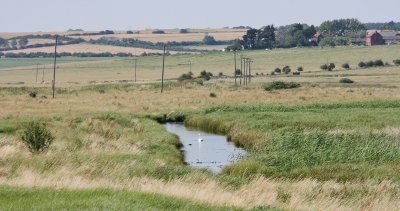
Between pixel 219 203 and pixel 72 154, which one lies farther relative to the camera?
pixel 72 154

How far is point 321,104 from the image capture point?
5581 cm

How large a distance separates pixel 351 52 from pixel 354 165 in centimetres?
14536

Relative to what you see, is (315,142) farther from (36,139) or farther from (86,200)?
(86,200)

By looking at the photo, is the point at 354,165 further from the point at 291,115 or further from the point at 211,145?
the point at 291,115

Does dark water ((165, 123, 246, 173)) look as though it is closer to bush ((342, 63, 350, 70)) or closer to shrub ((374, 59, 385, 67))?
bush ((342, 63, 350, 70))

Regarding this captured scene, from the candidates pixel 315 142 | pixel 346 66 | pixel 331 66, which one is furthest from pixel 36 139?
pixel 346 66

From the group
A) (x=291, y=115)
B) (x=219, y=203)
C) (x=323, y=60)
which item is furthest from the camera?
(x=323, y=60)

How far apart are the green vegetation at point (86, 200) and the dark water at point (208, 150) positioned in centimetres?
1190

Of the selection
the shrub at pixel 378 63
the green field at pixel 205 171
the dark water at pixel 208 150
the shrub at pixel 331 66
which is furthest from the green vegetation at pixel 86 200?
the shrub at pixel 378 63

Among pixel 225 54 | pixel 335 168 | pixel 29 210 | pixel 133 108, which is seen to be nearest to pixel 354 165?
pixel 335 168

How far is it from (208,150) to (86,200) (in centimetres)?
2127

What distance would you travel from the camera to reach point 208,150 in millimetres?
36906

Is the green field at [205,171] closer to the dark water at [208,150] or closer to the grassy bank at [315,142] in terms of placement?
the grassy bank at [315,142]

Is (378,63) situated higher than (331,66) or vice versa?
(378,63)
